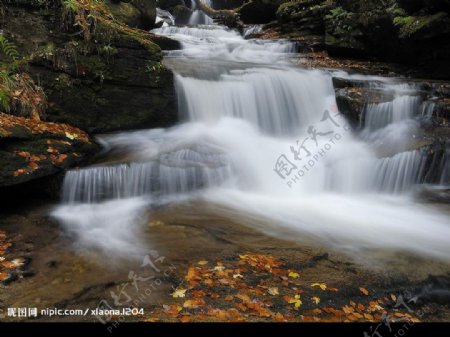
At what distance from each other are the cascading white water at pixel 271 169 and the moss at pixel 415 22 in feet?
7.29

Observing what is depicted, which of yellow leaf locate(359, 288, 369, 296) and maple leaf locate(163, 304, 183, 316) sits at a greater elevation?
maple leaf locate(163, 304, 183, 316)

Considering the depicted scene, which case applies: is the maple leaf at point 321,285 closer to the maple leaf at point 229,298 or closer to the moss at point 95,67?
the maple leaf at point 229,298

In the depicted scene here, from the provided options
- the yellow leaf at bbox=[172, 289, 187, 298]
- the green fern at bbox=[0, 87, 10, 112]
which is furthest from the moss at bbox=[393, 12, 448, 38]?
the green fern at bbox=[0, 87, 10, 112]

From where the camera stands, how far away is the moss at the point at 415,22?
405 inches

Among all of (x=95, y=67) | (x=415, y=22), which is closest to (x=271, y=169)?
(x=95, y=67)

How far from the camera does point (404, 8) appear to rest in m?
11.6

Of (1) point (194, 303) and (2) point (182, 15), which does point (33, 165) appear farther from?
(2) point (182, 15)

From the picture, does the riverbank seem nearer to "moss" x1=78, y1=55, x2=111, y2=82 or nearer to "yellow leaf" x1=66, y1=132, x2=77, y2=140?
"yellow leaf" x1=66, y1=132, x2=77, y2=140

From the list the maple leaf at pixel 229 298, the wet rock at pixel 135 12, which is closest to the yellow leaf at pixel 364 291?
the maple leaf at pixel 229 298

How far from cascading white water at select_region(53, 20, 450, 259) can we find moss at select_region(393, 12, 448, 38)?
222cm

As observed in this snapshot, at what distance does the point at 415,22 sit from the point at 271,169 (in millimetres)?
6795

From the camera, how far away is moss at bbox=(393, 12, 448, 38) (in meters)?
10.3
